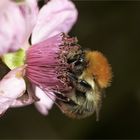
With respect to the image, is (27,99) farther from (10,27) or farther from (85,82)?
(10,27)

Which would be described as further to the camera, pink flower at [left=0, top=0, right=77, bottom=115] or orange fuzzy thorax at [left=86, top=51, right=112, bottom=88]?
orange fuzzy thorax at [left=86, top=51, right=112, bottom=88]

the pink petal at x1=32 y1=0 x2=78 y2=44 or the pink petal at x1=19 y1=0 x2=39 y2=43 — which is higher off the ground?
the pink petal at x1=19 y1=0 x2=39 y2=43

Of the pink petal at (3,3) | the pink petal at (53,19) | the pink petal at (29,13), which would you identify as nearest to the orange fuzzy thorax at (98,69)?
the pink petal at (53,19)

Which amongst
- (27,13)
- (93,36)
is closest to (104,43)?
(93,36)

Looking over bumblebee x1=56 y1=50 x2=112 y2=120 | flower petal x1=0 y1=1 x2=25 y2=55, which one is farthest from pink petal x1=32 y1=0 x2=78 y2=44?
flower petal x1=0 y1=1 x2=25 y2=55

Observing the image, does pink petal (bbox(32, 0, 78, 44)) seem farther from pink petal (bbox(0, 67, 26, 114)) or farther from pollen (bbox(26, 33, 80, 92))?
pink petal (bbox(0, 67, 26, 114))

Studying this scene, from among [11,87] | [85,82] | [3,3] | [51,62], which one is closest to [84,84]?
[85,82]

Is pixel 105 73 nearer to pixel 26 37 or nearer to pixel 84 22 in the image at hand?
pixel 26 37
